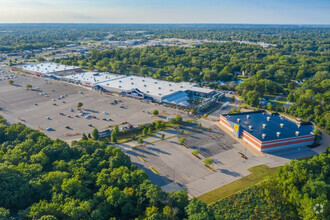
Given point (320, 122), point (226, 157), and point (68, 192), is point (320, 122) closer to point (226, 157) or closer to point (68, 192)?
point (226, 157)

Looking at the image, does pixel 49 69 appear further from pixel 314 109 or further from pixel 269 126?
pixel 314 109

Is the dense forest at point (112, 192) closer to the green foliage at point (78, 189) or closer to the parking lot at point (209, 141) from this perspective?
the green foliage at point (78, 189)

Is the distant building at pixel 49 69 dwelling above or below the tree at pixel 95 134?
above

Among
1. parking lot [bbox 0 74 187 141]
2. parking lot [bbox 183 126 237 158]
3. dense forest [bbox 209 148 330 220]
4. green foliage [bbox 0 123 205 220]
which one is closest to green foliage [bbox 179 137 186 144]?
parking lot [bbox 183 126 237 158]

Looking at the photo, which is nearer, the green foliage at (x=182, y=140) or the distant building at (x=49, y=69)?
the green foliage at (x=182, y=140)

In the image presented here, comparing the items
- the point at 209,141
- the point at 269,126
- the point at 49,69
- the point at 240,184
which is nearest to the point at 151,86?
the point at 209,141

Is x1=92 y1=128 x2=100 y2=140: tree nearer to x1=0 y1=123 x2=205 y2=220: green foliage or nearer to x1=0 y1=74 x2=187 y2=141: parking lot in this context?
x1=0 y1=74 x2=187 y2=141: parking lot

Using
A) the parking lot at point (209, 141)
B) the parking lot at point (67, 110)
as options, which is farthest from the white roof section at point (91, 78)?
the parking lot at point (209, 141)

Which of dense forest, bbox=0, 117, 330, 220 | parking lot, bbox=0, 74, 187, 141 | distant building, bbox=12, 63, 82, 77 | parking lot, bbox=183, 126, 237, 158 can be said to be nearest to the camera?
dense forest, bbox=0, 117, 330, 220
